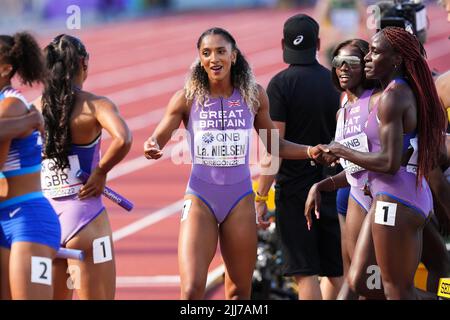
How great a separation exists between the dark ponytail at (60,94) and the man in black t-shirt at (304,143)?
6.04ft

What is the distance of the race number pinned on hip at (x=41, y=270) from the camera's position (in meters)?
5.93

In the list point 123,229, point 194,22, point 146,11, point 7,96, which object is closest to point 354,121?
point 7,96

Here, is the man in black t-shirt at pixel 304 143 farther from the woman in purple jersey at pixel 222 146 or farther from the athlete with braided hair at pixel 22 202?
the athlete with braided hair at pixel 22 202

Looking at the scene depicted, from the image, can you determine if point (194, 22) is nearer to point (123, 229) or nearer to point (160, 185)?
point (160, 185)

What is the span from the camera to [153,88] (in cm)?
2419

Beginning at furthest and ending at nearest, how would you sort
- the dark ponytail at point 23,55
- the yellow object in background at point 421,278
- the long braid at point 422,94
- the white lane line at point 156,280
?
the white lane line at point 156,280, the yellow object in background at point 421,278, the long braid at point 422,94, the dark ponytail at point 23,55

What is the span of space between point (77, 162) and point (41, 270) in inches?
41.8

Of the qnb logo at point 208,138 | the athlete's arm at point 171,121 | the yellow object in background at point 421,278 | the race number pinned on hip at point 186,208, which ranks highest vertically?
the athlete's arm at point 171,121

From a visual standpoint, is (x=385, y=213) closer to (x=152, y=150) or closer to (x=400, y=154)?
(x=400, y=154)

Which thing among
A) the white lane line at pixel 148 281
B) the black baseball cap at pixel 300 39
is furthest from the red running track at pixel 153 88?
the black baseball cap at pixel 300 39

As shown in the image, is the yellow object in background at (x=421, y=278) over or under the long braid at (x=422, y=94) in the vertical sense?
under

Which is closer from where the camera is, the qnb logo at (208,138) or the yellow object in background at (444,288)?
the qnb logo at (208,138)

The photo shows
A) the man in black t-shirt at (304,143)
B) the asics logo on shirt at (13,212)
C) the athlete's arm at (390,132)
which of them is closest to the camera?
the asics logo on shirt at (13,212)

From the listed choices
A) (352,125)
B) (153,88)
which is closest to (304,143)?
(352,125)
